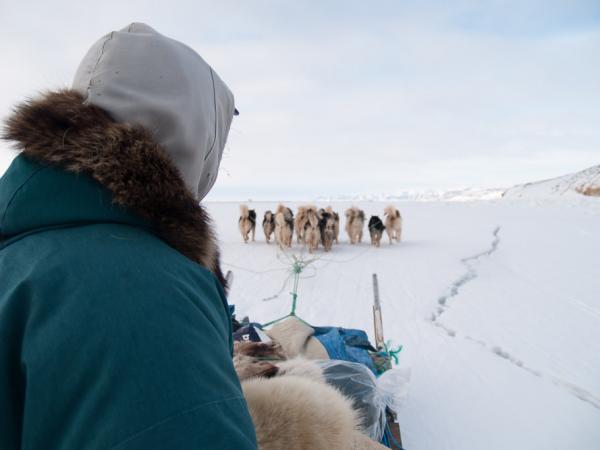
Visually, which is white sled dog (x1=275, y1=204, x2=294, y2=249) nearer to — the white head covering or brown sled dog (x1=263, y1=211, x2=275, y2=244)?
brown sled dog (x1=263, y1=211, x2=275, y2=244)

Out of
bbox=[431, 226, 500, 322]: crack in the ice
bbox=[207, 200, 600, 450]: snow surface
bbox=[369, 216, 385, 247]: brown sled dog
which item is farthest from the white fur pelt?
A: bbox=[369, 216, 385, 247]: brown sled dog

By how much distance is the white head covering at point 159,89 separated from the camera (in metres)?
0.90

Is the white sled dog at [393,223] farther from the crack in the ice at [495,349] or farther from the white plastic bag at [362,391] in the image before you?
the white plastic bag at [362,391]

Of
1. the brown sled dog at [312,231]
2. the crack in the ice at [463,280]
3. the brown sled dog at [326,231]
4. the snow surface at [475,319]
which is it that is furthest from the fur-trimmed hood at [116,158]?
the brown sled dog at [326,231]

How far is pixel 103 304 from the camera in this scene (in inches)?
24.8

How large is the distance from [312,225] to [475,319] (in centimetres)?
558

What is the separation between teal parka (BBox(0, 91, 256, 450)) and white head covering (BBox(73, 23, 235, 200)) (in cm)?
8

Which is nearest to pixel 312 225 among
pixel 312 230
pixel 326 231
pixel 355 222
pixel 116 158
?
pixel 312 230

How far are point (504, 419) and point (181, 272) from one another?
302 cm

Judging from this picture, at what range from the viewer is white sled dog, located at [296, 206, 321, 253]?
9.91 meters

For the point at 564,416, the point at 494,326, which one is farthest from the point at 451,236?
the point at 564,416

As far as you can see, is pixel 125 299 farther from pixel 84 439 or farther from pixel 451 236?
pixel 451 236

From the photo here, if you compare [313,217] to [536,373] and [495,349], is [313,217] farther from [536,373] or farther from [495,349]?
[536,373]

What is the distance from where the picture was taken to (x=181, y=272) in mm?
732
